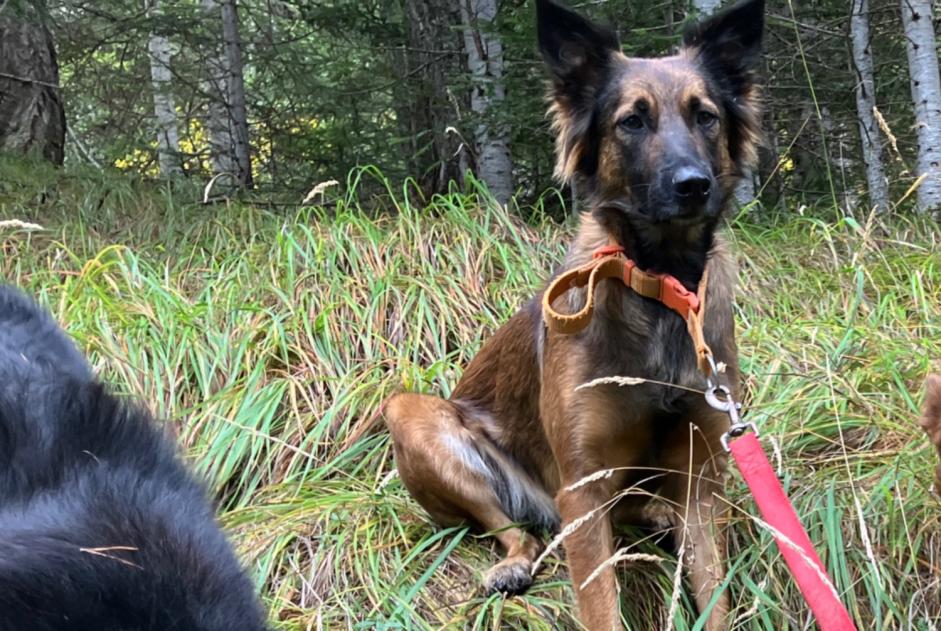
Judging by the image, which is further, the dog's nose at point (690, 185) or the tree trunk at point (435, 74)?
the tree trunk at point (435, 74)

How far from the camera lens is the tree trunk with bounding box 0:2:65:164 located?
831 centimetres

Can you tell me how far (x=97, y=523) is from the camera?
52.7 inches

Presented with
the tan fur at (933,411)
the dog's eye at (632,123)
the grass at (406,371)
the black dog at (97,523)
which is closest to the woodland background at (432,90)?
the grass at (406,371)

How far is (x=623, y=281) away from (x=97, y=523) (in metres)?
1.73

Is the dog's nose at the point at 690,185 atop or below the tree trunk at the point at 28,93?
below

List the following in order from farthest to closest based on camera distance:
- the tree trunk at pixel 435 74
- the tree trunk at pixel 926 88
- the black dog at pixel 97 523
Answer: the tree trunk at pixel 435 74 → the tree trunk at pixel 926 88 → the black dog at pixel 97 523

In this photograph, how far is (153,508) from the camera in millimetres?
1433

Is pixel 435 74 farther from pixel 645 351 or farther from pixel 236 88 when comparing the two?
pixel 645 351

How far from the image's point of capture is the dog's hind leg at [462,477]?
9.78ft

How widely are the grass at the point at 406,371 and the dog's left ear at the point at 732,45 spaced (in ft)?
3.11

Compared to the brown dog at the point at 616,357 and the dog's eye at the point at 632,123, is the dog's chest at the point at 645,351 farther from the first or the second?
the dog's eye at the point at 632,123

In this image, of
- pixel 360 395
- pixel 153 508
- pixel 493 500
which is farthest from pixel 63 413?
pixel 360 395

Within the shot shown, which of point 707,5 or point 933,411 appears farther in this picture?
point 707,5

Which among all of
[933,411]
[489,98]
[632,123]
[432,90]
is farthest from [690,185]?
[432,90]
